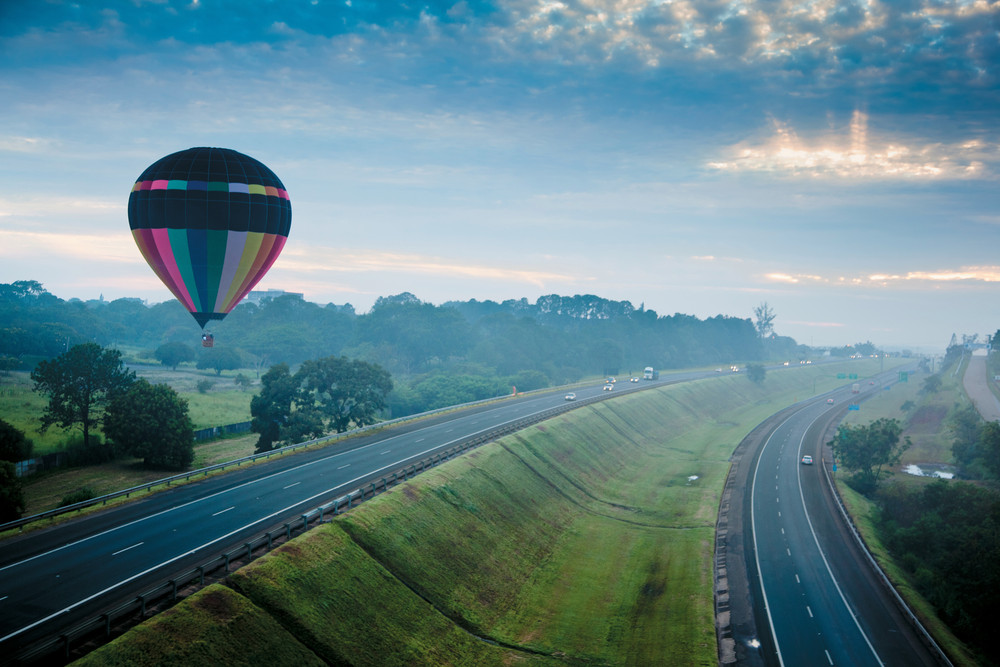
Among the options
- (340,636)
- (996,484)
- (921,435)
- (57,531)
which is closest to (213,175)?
(57,531)

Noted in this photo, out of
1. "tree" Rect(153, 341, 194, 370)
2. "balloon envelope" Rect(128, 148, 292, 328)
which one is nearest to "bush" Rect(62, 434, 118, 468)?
"balloon envelope" Rect(128, 148, 292, 328)

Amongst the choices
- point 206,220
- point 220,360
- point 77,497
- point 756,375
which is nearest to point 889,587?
point 77,497

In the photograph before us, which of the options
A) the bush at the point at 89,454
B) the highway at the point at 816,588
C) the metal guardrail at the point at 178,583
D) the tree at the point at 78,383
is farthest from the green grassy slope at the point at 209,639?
the tree at the point at 78,383

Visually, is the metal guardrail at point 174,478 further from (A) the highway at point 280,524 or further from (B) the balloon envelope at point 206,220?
(B) the balloon envelope at point 206,220

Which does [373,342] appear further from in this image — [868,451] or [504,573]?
[504,573]

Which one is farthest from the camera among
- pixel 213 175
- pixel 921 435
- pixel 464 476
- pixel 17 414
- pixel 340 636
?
pixel 921 435

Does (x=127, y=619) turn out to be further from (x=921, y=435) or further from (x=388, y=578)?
(x=921, y=435)
